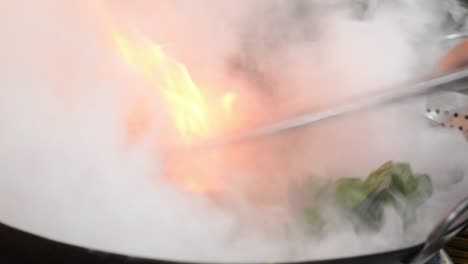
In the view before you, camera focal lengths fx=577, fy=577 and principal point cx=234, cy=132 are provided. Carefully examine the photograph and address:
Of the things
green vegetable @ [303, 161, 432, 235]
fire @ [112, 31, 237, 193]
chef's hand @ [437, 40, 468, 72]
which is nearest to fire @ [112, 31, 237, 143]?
fire @ [112, 31, 237, 193]

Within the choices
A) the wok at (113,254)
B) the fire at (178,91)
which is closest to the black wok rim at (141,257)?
the wok at (113,254)

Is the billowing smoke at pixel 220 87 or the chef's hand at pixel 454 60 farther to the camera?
the chef's hand at pixel 454 60

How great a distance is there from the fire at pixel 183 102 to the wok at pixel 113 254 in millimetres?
101

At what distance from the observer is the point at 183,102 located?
25.7 inches

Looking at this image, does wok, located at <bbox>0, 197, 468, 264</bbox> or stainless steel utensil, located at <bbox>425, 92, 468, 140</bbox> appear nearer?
wok, located at <bbox>0, 197, 468, 264</bbox>

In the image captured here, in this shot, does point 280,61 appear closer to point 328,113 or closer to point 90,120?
point 328,113

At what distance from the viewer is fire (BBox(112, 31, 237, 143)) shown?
636 mm

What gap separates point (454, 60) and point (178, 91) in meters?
0.33

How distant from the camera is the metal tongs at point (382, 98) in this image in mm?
634

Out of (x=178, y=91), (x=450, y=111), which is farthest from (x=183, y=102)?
(x=450, y=111)

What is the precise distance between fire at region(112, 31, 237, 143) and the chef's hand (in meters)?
0.25

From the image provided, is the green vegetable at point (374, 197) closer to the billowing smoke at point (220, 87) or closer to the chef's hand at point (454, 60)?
the billowing smoke at point (220, 87)

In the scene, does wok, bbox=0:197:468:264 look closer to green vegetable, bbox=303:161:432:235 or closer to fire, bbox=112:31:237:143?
green vegetable, bbox=303:161:432:235

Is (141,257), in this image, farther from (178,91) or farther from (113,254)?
Result: (178,91)
